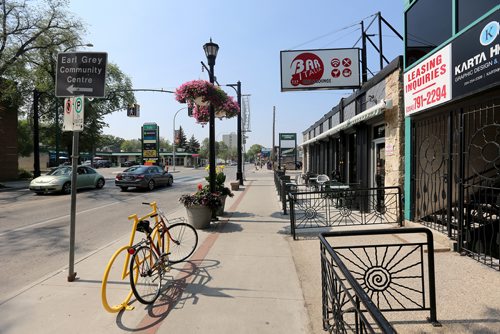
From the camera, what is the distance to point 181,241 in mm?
5633

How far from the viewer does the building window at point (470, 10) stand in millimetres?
5242

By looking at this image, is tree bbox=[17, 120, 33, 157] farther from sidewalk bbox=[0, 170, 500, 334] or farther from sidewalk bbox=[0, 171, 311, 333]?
sidewalk bbox=[0, 170, 500, 334]

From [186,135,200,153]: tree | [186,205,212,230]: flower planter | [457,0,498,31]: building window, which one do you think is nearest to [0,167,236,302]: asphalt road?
[186,205,212,230]: flower planter

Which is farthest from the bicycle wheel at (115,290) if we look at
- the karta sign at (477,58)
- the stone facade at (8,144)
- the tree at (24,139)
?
the tree at (24,139)

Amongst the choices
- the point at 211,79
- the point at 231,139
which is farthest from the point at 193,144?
the point at 211,79

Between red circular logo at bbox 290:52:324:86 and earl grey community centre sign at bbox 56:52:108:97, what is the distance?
9.66 meters

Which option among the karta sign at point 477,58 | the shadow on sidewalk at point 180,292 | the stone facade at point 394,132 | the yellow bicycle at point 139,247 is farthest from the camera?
the stone facade at point 394,132

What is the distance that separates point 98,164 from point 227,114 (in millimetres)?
66800

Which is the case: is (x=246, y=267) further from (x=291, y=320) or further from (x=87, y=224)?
(x=87, y=224)

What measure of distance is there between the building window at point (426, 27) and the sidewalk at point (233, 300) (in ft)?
13.8

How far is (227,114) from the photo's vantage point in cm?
926

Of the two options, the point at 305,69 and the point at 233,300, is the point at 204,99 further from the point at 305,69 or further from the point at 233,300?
the point at 305,69

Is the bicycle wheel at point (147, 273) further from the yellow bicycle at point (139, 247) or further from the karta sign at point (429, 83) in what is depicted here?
the karta sign at point (429, 83)

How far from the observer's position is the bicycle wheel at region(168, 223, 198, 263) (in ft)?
18.1
